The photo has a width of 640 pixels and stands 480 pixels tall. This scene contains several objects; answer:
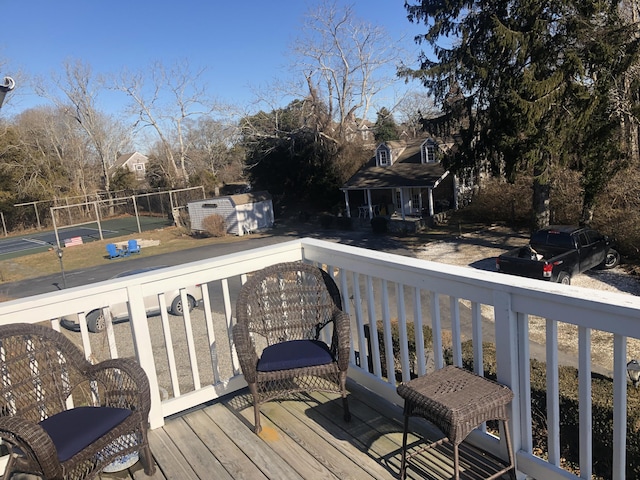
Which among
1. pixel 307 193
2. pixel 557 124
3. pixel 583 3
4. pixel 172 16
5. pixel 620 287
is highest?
pixel 172 16

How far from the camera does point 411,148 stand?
24.2m

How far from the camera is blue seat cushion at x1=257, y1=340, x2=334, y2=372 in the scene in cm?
232

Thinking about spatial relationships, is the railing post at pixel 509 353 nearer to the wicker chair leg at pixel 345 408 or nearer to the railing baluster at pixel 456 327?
the railing baluster at pixel 456 327

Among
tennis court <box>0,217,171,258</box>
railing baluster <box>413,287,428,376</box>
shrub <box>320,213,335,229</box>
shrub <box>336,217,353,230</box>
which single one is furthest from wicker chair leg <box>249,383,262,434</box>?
tennis court <box>0,217,171,258</box>

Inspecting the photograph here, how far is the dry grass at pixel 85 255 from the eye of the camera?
17969 mm

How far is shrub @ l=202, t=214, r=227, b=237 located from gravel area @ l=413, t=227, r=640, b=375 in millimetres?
10665

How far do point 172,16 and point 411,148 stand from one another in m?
13.2

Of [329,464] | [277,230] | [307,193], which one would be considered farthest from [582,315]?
[307,193]

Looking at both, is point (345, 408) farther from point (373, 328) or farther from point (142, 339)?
point (142, 339)

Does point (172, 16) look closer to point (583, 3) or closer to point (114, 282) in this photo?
point (583, 3)

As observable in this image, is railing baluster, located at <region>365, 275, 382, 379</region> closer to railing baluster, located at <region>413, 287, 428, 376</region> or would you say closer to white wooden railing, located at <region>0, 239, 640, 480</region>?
white wooden railing, located at <region>0, 239, 640, 480</region>

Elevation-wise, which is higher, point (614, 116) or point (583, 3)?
point (583, 3)

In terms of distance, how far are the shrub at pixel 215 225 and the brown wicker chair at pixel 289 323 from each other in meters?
20.7

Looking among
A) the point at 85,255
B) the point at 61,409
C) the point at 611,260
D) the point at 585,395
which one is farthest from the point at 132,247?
the point at 585,395
